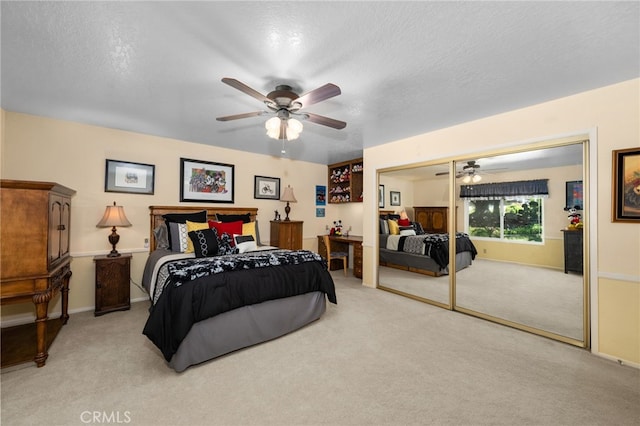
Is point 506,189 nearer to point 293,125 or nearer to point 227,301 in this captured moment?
point 293,125

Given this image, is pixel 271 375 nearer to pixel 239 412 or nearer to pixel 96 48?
pixel 239 412

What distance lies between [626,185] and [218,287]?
3713 millimetres

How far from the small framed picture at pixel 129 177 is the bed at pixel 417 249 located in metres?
3.78

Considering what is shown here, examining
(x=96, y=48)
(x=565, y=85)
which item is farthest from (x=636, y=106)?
(x=96, y=48)

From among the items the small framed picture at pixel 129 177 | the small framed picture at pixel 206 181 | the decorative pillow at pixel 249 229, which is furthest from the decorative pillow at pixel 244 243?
the small framed picture at pixel 129 177

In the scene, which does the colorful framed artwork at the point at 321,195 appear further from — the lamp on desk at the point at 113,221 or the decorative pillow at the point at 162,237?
the lamp on desk at the point at 113,221

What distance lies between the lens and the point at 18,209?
2.08 metres

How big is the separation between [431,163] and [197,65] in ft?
A: 10.2

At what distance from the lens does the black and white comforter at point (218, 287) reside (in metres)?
2.02

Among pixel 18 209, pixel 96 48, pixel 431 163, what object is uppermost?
pixel 96 48

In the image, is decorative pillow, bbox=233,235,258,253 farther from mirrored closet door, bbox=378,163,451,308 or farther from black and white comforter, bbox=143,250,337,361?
mirrored closet door, bbox=378,163,451,308

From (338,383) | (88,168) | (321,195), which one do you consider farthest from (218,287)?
(321,195)

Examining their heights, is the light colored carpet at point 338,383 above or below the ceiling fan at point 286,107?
below

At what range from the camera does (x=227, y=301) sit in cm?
228
